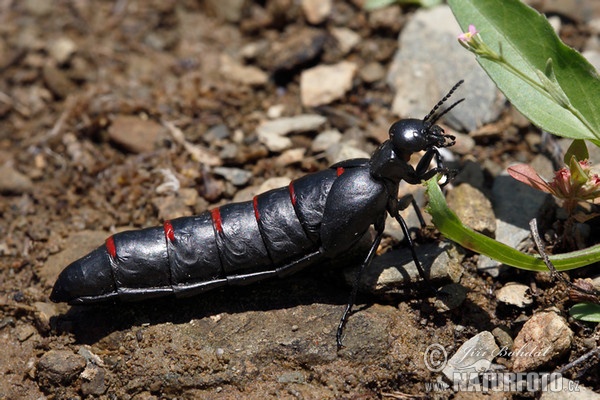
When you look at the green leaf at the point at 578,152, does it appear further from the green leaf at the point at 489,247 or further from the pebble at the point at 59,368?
the pebble at the point at 59,368

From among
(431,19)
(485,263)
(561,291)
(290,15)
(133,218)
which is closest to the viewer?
(561,291)

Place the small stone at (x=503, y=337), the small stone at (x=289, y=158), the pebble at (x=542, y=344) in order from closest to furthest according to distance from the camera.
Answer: the pebble at (x=542, y=344)
the small stone at (x=503, y=337)
the small stone at (x=289, y=158)

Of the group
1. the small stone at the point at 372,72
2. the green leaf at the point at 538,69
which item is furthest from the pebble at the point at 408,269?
the small stone at the point at 372,72

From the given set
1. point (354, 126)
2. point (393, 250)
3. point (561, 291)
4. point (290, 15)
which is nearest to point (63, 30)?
point (290, 15)

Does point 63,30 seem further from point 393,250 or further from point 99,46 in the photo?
point 393,250

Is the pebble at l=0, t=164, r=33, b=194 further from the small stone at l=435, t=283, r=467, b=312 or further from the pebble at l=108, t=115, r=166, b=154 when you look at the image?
the small stone at l=435, t=283, r=467, b=312

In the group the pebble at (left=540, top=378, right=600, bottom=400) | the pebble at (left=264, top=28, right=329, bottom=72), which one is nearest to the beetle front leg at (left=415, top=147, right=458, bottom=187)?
the pebble at (left=540, top=378, right=600, bottom=400)
